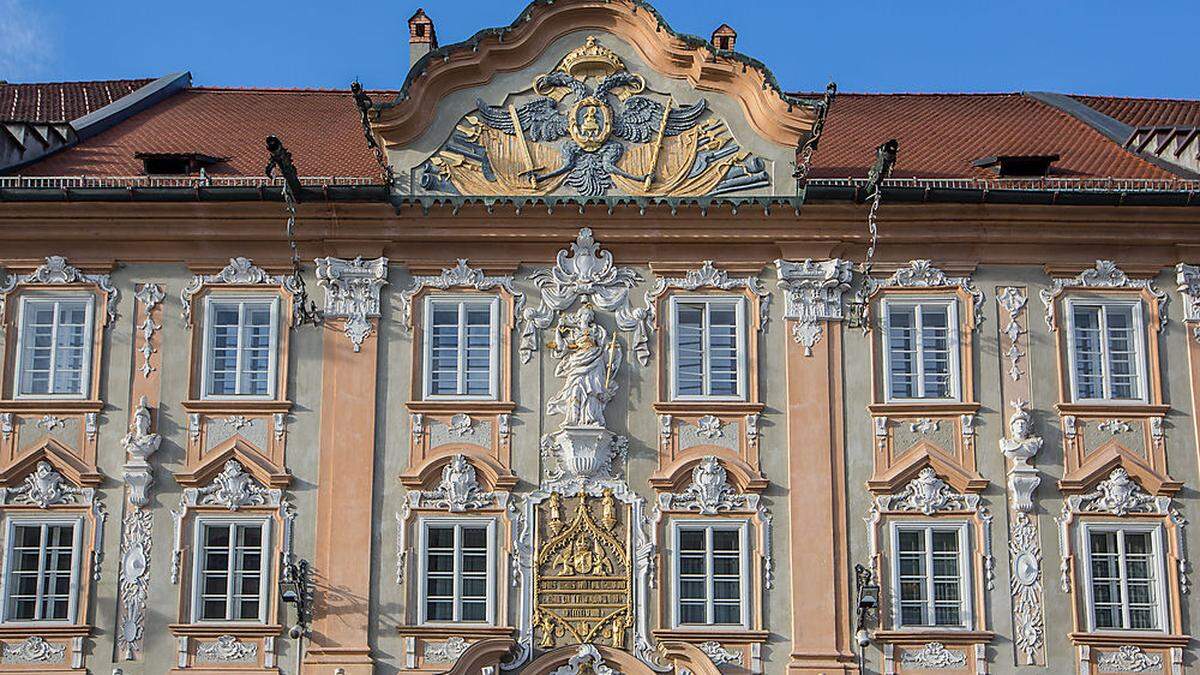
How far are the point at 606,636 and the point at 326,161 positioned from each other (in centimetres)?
919

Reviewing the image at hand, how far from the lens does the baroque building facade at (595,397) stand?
88.1 ft

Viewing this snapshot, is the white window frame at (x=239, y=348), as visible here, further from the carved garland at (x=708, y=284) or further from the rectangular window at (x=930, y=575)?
the rectangular window at (x=930, y=575)

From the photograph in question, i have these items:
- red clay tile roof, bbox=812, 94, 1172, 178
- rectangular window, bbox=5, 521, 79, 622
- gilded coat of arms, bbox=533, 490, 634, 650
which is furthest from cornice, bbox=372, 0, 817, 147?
rectangular window, bbox=5, 521, 79, 622

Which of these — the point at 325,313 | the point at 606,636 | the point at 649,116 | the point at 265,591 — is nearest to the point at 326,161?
the point at 325,313

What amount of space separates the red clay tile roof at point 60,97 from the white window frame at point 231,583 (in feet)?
33.9

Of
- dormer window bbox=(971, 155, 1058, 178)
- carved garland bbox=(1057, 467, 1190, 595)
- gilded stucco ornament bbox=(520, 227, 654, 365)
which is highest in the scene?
dormer window bbox=(971, 155, 1058, 178)

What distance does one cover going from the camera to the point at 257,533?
27344mm

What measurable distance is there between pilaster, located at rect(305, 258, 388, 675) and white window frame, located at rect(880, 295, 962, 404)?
7758 mm

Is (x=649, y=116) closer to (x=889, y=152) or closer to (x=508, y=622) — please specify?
(x=889, y=152)

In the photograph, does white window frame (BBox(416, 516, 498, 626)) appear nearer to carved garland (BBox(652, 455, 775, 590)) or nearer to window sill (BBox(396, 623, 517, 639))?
window sill (BBox(396, 623, 517, 639))

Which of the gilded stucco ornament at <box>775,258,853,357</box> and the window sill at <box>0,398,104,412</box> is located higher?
the gilded stucco ornament at <box>775,258,853,357</box>

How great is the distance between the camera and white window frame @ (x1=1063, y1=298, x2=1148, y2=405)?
27.8 m

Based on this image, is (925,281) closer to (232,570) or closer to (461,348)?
(461,348)

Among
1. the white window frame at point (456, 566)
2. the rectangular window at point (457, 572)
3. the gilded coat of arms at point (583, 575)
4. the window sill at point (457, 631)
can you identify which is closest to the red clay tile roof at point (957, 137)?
the gilded coat of arms at point (583, 575)
